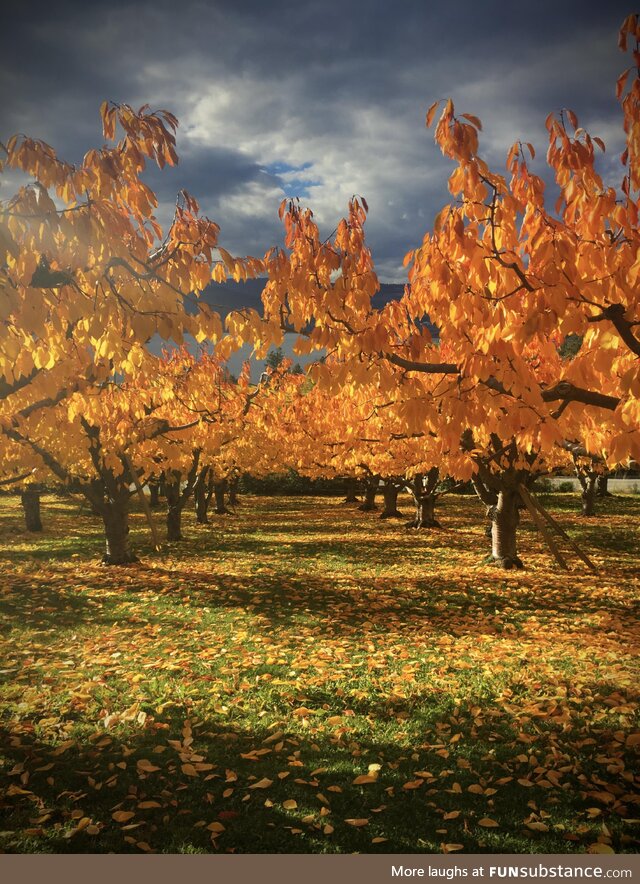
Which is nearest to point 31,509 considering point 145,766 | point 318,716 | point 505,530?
point 505,530

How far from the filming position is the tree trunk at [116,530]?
1509 centimetres

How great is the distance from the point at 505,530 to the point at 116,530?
37.4 ft

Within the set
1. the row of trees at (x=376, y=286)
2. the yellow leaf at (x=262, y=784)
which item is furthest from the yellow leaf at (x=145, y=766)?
the row of trees at (x=376, y=286)

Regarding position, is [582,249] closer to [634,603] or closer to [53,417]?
[634,603]

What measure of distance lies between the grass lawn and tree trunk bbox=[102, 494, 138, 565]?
2.03 meters

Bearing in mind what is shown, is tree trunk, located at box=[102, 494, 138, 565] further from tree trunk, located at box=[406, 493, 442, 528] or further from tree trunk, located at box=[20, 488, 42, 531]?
tree trunk, located at box=[406, 493, 442, 528]

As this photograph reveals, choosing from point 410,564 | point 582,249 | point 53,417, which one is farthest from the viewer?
point 410,564

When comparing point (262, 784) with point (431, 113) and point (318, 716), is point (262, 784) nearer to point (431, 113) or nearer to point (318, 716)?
point (318, 716)

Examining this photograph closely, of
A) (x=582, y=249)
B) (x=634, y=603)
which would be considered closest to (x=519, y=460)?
(x=634, y=603)

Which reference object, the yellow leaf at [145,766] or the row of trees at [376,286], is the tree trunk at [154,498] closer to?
the row of trees at [376,286]

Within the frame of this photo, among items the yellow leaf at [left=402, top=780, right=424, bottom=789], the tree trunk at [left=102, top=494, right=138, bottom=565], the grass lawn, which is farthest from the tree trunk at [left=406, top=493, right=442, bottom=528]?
the yellow leaf at [left=402, top=780, right=424, bottom=789]

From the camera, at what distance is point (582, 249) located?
4.50m

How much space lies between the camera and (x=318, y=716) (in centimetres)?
578

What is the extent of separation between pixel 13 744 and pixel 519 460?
12.2m
